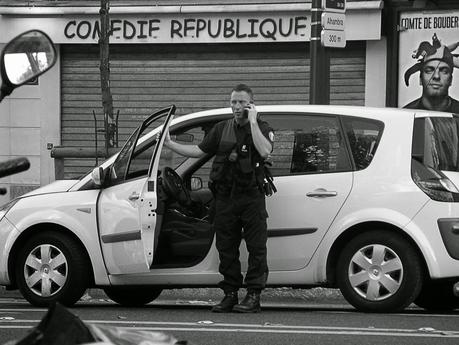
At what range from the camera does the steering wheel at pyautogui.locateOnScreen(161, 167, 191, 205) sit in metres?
9.09

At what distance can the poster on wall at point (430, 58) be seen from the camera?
16734 mm

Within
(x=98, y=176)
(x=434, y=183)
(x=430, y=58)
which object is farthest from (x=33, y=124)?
(x=434, y=183)

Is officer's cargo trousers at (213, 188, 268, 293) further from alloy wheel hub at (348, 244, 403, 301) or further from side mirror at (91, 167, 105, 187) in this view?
side mirror at (91, 167, 105, 187)

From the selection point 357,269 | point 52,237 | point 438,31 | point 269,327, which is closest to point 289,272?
point 357,269

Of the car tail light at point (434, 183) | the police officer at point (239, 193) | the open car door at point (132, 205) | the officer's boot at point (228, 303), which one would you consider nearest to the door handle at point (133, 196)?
the open car door at point (132, 205)

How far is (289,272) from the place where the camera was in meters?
9.02

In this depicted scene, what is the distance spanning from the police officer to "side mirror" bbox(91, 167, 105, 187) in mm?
806

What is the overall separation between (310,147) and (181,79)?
30.9 ft

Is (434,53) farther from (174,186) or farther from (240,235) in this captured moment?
(240,235)

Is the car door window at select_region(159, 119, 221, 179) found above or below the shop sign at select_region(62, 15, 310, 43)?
below

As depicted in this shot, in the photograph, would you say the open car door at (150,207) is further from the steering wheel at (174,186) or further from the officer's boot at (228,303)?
the officer's boot at (228,303)

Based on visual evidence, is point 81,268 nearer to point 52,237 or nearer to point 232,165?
point 52,237

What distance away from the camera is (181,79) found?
18.3m

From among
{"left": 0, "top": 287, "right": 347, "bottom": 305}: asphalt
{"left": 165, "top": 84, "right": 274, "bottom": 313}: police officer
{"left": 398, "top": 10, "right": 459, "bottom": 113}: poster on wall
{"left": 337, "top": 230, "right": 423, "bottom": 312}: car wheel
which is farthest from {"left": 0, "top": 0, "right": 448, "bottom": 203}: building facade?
{"left": 337, "top": 230, "right": 423, "bottom": 312}: car wheel
